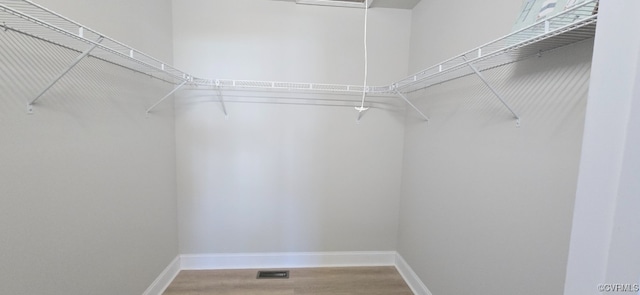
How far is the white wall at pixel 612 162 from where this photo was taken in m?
0.40

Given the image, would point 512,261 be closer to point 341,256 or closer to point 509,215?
point 509,215

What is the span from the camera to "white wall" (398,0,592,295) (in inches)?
36.7

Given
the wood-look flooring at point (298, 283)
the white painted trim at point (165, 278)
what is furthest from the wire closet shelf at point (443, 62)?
the wood-look flooring at point (298, 283)

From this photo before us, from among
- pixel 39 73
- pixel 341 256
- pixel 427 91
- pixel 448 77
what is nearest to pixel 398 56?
pixel 427 91

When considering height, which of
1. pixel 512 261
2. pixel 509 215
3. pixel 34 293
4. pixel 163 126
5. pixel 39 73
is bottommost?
pixel 34 293

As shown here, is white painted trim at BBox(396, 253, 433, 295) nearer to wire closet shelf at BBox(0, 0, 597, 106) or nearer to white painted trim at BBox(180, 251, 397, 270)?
white painted trim at BBox(180, 251, 397, 270)

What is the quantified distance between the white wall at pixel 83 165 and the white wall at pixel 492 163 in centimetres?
210

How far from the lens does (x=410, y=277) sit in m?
2.10

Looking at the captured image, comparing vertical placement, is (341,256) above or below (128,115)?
below

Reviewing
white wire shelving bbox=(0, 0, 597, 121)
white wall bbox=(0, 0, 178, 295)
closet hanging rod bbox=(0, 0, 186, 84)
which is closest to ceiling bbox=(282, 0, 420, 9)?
white wire shelving bbox=(0, 0, 597, 121)

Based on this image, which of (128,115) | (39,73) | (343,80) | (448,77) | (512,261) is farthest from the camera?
(343,80)

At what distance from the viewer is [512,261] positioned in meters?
1.14

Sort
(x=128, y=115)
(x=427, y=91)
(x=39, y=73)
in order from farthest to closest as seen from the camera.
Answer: (x=427, y=91)
(x=128, y=115)
(x=39, y=73)

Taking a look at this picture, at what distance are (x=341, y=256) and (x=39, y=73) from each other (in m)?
2.39
